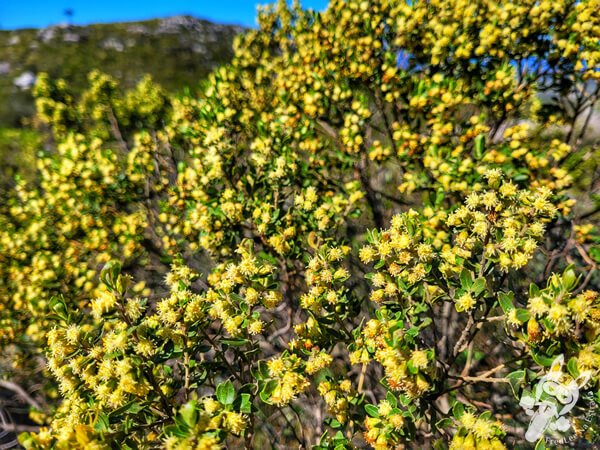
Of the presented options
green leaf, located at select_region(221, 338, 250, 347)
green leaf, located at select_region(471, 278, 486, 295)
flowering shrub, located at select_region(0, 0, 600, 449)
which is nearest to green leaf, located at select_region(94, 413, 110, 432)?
flowering shrub, located at select_region(0, 0, 600, 449)

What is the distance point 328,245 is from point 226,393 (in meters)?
1.31

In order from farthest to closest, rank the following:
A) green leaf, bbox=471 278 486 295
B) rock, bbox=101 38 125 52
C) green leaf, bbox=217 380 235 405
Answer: rock, bbox=101 38 125 52 < green leaf, bbox=471 278 486 295 < green leaf, bbox=217 380 235 405

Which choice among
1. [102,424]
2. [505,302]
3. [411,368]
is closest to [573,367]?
[505,302]

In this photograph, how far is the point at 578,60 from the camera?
327 centimetres

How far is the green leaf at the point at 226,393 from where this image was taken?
1.58 m

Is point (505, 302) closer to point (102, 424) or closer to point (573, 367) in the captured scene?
point (573, 367)

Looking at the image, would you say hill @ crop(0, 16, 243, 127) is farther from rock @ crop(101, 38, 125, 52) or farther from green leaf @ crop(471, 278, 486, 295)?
green leaf @ crop(471, 278, 486, 295)

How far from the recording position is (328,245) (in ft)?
8.57

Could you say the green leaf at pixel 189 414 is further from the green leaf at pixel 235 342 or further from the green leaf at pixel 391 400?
the green leaf at pixel 391 400

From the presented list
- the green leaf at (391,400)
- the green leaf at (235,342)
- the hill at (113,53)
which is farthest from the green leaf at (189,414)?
the hill at (113,53)

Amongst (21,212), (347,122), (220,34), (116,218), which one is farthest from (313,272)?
(220,34)

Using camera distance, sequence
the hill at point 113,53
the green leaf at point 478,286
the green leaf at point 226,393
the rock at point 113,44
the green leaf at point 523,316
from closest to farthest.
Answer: the green leaf at point 523,316 < the green leaf at point 226,393 < the green leaf at point 478,286 < the hill at point 113,53 < the rock at point 113,44

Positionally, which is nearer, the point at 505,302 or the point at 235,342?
the point at 505,302

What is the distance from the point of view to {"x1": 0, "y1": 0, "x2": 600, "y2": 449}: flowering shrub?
1.64 meters
